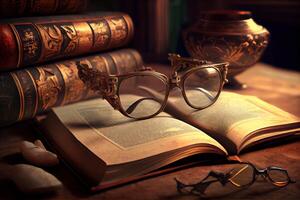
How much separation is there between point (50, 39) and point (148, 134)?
40 centimetres

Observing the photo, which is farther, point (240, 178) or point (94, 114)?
point (94, 114)

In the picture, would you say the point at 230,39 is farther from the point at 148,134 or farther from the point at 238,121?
the point at 148,134

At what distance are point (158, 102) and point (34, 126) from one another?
29cm

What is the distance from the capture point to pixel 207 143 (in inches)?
27.2

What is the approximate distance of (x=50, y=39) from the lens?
97 centimetres

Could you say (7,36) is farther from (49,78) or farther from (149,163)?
(149,163)

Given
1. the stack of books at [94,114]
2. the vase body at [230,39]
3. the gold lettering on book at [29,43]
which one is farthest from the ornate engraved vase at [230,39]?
the gold lettering on book at [29,43]

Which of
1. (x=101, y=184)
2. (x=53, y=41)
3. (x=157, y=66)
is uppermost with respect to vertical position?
(x=53, y=41)

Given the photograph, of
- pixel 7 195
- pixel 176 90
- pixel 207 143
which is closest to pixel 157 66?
pixel 176 90

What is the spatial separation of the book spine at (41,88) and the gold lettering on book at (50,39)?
0.12 ft

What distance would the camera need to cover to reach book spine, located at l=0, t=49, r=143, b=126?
0.87m

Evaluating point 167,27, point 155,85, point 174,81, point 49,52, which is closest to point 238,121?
point 174,81

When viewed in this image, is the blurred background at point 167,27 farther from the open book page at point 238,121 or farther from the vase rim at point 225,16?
the open book page at point 238,121

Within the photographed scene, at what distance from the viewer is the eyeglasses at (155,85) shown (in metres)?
0.80
